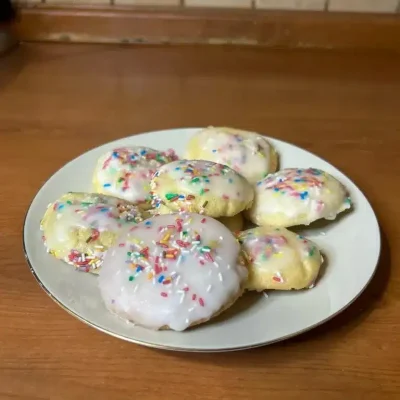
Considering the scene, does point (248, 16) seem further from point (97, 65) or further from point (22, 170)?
point (22, 170)

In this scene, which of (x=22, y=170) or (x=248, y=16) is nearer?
(x=22, y=170)

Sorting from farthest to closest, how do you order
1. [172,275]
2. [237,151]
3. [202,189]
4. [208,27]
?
1. [208,27]
2. [237,151]
3. [202,189]
4. [172,275]

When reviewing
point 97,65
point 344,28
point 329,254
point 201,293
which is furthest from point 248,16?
point 201,293

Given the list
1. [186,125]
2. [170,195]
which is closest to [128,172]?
[170,195]

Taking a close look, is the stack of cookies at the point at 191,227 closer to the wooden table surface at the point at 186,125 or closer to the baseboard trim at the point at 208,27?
the wooden table surface at the point at 186,125

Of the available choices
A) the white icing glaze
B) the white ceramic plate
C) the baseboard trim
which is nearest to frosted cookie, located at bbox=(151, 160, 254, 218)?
the white icing glaze

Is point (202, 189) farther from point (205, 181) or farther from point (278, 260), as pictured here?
point (278, 260)
